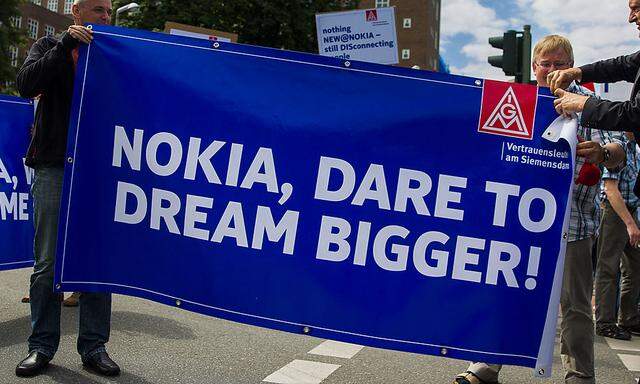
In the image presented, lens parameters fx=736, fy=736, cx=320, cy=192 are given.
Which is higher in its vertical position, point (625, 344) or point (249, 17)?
point (249, 17)

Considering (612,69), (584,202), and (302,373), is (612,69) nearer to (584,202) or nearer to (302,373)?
(584,202)

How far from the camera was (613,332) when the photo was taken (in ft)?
22.0

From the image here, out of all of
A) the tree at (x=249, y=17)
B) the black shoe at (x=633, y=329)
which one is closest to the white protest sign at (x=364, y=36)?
the black shoe at (x=633, y=329)

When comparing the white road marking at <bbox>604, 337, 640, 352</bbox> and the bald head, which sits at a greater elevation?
the bald head

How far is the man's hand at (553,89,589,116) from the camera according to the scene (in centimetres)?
325

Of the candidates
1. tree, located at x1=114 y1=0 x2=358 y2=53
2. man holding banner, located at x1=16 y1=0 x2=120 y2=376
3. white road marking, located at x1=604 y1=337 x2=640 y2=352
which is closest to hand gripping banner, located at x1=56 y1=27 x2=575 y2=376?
man holding banner, located at x1=16 y1=0 x2=120 y2=376

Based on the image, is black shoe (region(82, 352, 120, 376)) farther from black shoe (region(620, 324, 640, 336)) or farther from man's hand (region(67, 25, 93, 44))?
black shoe (region(620, 324, 640, 336))

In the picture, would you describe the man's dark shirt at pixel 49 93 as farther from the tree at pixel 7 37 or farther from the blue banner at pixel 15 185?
the tree at pixel 7 37

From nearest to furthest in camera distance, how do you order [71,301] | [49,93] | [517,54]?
[49,93] → [71,301] → [517,54]

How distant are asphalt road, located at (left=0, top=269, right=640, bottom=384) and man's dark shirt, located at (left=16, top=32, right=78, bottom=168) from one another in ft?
3.93

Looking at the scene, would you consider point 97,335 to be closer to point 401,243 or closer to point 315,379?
point 315,379

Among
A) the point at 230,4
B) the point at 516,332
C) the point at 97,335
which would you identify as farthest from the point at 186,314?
the point at 230,4

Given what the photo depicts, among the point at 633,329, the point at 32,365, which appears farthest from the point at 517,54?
the point at 32,365

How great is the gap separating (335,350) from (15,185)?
276 centimetres
